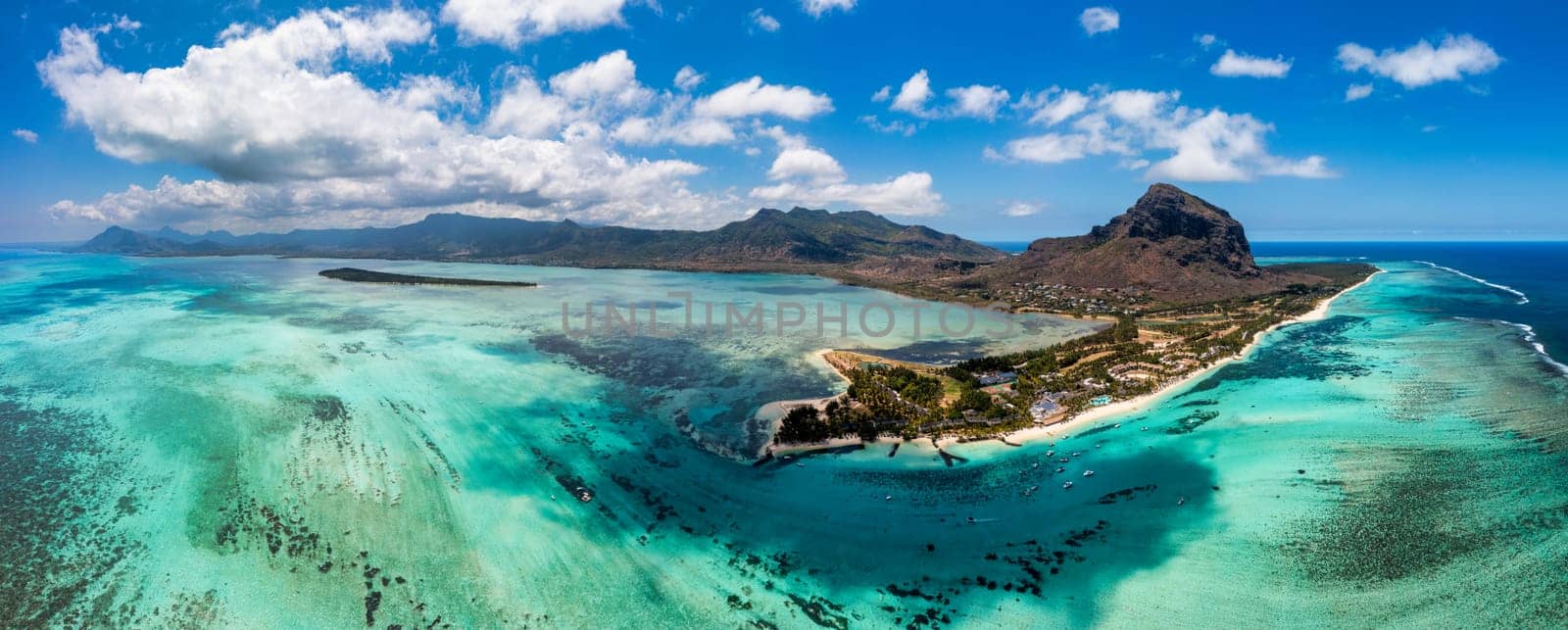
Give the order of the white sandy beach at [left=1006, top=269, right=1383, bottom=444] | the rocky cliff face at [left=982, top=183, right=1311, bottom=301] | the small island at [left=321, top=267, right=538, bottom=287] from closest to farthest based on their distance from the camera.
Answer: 1. the white sandy beach at [left=1006, top=269, right=1383, bottom=444]
2. the rocky cliff face at [left=982, top=183, right=1311, bottom=301]
3. the small island at [left=321, top=267, right=538, bottom=287]

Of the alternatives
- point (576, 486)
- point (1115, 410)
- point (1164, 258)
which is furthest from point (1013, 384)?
point (1164, 258)

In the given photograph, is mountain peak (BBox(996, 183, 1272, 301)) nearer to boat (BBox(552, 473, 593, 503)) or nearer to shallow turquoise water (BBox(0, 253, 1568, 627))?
shallow turquoise water (BBox(0, 253, 1568, 627))

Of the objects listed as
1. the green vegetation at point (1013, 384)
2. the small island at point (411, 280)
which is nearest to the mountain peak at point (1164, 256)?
the green vegetation at point (1013, 384)

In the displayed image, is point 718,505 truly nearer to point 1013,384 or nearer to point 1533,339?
point 1013,384

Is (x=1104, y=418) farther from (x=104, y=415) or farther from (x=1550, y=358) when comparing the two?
(x=104, y=415)

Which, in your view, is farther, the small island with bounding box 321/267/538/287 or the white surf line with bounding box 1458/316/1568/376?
the small island with bounding box 321/267/538/287

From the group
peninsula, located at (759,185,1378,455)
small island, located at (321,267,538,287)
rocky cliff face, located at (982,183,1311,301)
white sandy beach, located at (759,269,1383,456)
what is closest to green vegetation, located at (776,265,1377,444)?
peninsula, located at (759,185,1378,455)
